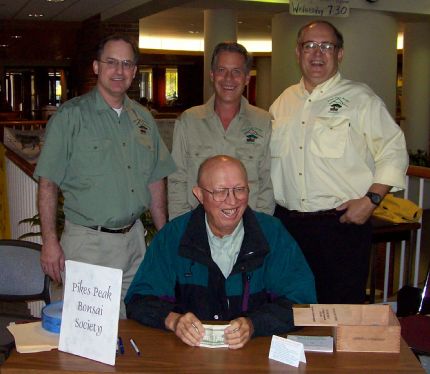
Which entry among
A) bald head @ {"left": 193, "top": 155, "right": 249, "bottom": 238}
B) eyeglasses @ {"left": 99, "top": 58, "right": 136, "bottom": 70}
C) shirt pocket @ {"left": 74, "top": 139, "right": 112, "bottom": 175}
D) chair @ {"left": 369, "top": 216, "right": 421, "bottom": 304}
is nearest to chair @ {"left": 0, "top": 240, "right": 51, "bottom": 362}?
shirt pocket @ {"left": 74, "top": 139, "right": 112, "bottom": 175}

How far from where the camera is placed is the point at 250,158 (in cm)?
288

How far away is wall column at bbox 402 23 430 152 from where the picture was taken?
1216 cm

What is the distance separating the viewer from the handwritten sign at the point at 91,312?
1.69 metres

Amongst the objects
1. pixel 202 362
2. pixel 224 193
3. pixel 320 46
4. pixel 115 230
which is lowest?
pixel 202 362

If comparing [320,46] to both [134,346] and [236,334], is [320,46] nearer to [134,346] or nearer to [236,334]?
[236,334]

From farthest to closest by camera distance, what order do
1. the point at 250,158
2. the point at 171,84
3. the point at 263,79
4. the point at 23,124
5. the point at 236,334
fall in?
the point at 263,79 < the point at 171,84 < the point at 23,124 < the point at 250,158 < the point at 236,334

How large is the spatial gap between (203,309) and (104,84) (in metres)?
1.13

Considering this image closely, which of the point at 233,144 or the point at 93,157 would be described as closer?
the point at 93,157

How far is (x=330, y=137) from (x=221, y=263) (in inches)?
33.9

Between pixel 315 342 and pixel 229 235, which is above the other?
pixel 229 235

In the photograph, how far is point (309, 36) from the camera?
274cm

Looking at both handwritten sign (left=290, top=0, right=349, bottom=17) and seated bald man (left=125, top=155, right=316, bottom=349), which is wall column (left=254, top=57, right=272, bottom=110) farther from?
seated bald man (left=125, top=155, right=316, bottom=349)

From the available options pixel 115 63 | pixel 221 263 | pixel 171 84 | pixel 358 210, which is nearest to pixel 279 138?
pixel 358 210

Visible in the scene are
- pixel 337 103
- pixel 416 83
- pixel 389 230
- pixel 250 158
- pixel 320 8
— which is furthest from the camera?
pixel 416 83
